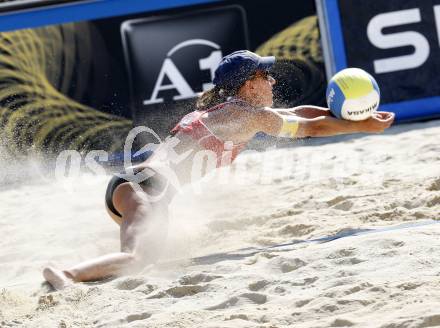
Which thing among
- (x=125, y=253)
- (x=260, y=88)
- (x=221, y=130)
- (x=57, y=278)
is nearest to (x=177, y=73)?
(x=260, y=88)

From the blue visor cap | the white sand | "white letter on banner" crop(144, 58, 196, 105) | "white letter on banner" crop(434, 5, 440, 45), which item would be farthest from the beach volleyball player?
"white letter on banner" crop(434, 5, 440, 45)

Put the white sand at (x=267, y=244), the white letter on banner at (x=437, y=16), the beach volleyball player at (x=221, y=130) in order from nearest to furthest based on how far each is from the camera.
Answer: the white sand at (x=267, y=244)
the beach volleyball player at (x=221, y=130)
the white letter on banner at (x=437, y=16)

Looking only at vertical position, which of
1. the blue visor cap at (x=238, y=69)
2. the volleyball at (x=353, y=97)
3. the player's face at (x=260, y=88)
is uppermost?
the blue visor cap at (x=238, y=69)

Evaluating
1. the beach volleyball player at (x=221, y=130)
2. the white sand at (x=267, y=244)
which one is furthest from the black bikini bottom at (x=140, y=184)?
the white sand at (x=267, y=244)

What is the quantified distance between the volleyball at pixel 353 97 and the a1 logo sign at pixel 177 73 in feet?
11.5

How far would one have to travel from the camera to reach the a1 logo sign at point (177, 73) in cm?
808

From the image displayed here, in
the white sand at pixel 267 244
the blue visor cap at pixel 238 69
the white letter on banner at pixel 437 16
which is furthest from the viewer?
the white letter on banner at pixel 437 16

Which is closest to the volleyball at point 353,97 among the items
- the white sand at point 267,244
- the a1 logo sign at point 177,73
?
the white sand at point 267,244

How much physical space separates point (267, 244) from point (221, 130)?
69cm

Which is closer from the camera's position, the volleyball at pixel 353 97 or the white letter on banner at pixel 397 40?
the volleyball at pixel 353 97

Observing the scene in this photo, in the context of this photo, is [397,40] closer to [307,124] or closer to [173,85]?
[173,85]

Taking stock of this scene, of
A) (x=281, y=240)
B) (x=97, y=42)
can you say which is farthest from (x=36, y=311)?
(x=97, y=42)

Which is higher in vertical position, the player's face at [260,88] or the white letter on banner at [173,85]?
the white letter on banner at [173,85]

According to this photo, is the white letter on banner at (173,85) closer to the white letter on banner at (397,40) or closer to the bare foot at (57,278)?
the white letter on banner at (397,40)
